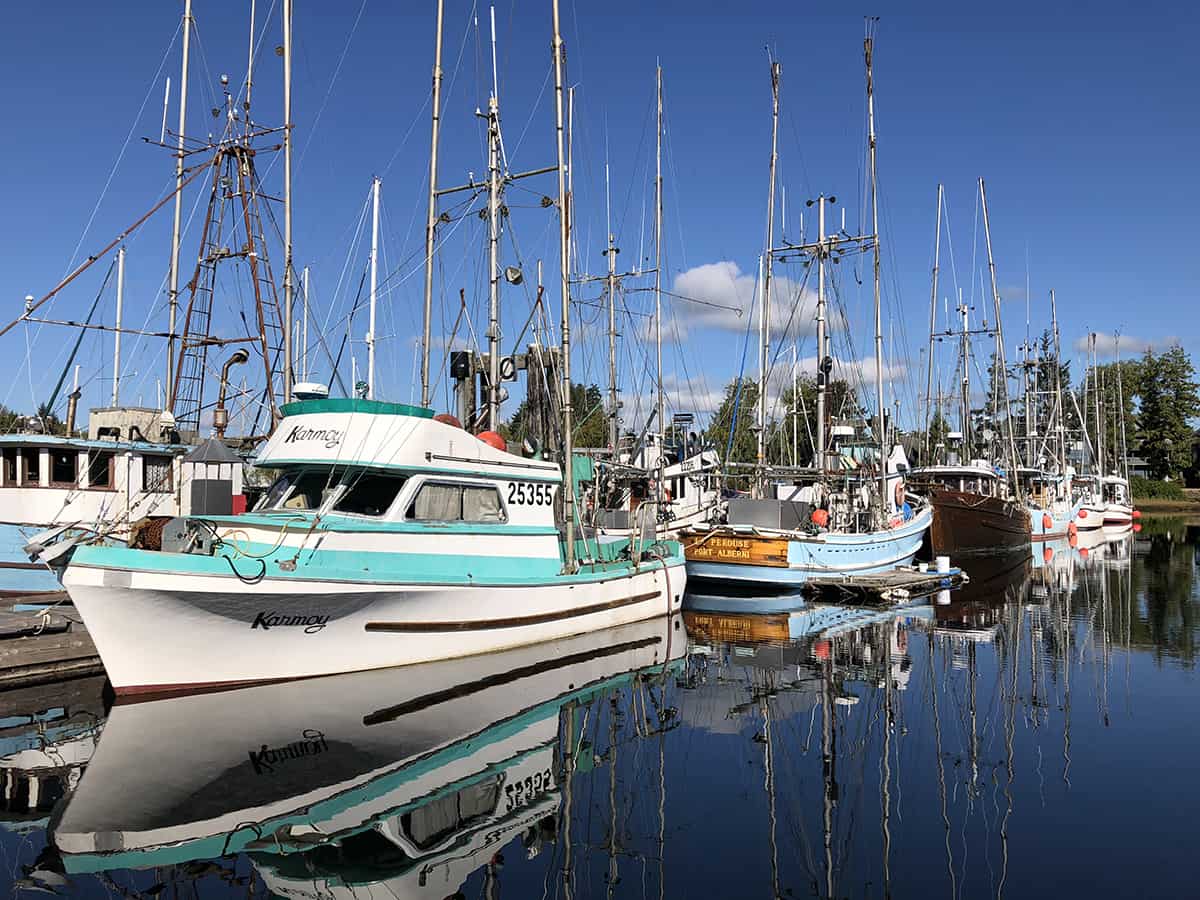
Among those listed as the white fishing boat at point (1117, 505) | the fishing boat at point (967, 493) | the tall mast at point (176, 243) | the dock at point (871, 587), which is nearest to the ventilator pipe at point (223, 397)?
the tall mast at point (176, 243)

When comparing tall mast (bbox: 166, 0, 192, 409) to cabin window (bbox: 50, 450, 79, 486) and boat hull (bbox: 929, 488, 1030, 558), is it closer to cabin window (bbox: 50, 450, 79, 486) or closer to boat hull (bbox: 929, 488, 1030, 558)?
cabin window (bbox: 50, 450, 79, 486)

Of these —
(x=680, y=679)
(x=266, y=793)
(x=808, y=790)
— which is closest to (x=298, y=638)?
(x=266, y=793)

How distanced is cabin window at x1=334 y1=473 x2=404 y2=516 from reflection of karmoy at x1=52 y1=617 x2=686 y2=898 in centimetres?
268

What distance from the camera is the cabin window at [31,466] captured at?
2161 centimetres

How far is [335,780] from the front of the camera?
31.9ft

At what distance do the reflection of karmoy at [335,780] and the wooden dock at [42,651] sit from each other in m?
2.70

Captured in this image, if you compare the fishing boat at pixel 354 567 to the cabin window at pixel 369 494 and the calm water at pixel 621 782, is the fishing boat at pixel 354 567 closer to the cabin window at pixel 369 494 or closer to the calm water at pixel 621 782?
the cabin window at pixel 369 494

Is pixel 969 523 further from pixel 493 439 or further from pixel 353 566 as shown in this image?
pixel 353 566

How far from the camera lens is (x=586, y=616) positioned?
710 inches

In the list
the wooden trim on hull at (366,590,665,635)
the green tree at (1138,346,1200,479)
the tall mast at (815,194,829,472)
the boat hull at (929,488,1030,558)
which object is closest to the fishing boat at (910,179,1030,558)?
the boat hull at (929,488,1030,558)

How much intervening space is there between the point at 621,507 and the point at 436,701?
58.4 ft

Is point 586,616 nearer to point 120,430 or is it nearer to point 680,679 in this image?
point 680,679

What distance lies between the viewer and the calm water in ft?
25.7

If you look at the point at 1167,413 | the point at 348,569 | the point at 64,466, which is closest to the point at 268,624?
the point at 348,569
